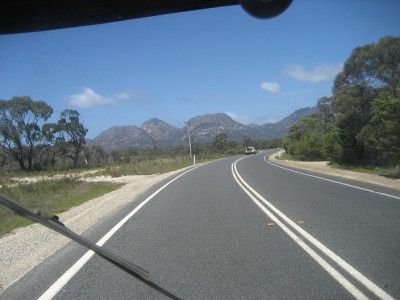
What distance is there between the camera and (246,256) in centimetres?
648

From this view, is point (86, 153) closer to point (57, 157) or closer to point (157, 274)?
point (57, 157)

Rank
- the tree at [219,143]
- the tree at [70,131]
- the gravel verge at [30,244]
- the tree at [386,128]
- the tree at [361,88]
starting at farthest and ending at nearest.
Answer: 1. the tree at [219,143]
2. the tree at [70,131]
3. the tree at [361,88]
4. the tree at [386,128]
5. the gravel verge at [30,244]

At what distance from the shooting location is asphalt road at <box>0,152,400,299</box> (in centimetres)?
500

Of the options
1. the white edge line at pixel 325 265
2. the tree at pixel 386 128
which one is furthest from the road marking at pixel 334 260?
the tree at pixel 386 128

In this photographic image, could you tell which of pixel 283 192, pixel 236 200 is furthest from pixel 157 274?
pixel 283 192

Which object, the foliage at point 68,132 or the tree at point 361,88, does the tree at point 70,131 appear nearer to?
the foliage at point 68,132

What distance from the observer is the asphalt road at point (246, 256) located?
4996mm

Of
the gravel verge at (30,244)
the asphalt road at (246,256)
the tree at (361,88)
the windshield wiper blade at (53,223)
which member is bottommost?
the gravel verge at (30,244)

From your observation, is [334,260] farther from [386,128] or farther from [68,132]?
[68,132]

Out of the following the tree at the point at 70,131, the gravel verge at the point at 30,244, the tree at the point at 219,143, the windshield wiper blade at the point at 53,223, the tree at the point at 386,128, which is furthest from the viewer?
the tree at the point at 219,143

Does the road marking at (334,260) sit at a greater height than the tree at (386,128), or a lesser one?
lesser

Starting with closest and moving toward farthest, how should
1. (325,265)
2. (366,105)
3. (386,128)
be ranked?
(325,265)
(386,128)
(366,105)

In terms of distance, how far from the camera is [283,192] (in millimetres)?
15211

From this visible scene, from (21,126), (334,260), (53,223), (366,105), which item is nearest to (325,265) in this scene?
(334,260)
